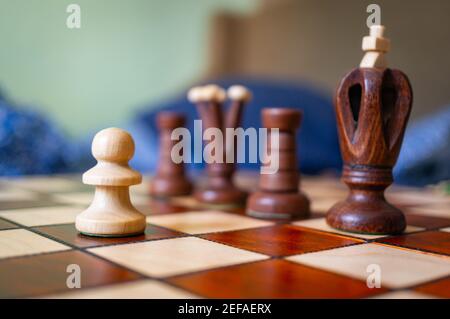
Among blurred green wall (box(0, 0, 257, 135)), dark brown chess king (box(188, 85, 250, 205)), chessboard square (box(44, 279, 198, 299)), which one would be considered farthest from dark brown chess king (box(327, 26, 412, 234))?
blurred green wall (box(0, 0, 257, 135))

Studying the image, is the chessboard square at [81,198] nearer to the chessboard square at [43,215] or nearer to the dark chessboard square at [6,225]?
the chessboard square at [43,215]

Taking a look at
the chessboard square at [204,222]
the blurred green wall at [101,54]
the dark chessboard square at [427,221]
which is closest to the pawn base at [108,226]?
the chessboard square at [204,222]

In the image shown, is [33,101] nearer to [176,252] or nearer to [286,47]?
[286,47]

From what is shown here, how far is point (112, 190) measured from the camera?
35.8 inches

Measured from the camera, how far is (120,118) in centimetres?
246

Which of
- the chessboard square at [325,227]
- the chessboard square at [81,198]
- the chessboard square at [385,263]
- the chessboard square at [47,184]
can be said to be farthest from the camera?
the chessboard square at [47,184]

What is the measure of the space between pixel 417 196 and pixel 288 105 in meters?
0.97

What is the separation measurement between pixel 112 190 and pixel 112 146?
0.08 m

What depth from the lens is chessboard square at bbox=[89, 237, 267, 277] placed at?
689 millimetres

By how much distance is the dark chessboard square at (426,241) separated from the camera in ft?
2.80

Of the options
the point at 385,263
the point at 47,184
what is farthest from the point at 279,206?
the point at 47,184

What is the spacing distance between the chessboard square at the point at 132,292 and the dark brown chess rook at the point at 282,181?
540 millimetres
